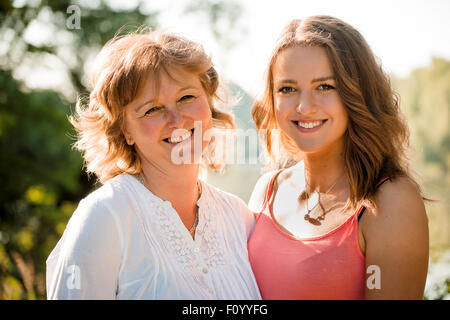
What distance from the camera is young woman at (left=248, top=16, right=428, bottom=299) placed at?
212cm

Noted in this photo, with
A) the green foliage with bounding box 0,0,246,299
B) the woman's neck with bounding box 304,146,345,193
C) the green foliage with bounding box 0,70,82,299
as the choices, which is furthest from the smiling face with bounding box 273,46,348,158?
the green foliage with bounding box 0,0,246,299

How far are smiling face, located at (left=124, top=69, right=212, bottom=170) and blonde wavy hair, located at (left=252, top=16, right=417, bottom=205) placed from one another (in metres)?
0.56

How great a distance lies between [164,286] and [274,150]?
138cm

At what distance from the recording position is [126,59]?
228 centimetres

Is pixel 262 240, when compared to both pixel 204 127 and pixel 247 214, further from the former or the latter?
pixel 204 127

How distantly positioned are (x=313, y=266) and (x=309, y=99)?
900 millimetres

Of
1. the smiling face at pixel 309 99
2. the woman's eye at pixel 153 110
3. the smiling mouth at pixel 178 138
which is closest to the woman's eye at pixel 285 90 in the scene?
the smiling face at pixel 309 99

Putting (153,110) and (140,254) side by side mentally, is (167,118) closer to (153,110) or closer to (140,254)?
(153,110)

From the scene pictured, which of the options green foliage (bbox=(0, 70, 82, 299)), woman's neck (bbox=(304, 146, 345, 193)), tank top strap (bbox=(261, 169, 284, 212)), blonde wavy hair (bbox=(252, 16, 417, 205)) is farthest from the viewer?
green foliage (bbox=(0, 70, 82, 299))

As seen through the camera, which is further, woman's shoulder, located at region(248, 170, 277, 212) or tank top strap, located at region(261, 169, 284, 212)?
woman's shoulder, located at region(248, 170, 277, 212)

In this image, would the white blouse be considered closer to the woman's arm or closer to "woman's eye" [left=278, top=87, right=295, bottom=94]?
the woman's arm

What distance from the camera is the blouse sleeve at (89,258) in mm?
1938

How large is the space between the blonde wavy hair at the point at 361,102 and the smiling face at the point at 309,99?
0.04 m

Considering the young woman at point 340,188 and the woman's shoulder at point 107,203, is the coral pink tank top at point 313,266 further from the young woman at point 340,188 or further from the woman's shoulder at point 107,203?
the woman's shoulder at point 107,203
